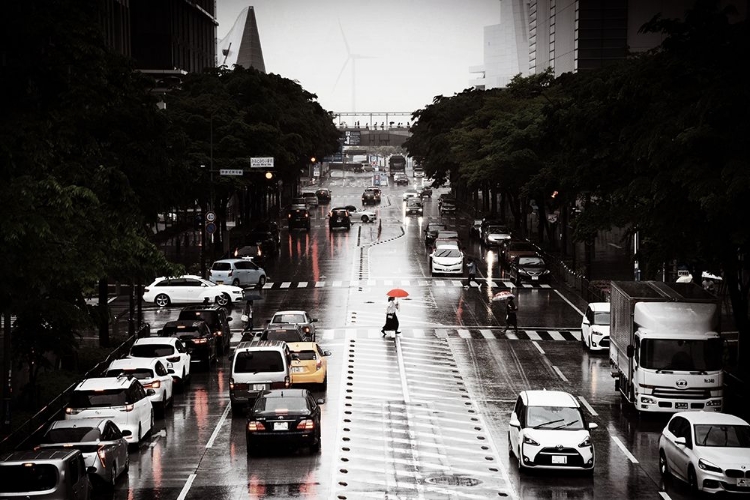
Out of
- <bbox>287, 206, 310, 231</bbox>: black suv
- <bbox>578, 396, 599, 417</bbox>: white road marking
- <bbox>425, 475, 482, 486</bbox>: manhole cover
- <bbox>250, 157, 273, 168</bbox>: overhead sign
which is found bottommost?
<bbox>578, 396, 599, 417</bbox>: white road marking

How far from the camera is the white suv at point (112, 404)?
27016 millimetres

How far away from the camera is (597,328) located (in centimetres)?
4206

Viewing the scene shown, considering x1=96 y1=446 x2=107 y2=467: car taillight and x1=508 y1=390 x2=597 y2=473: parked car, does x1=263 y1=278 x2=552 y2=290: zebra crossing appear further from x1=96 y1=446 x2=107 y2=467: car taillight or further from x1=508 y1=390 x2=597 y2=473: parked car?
x1=96 y1=446 x2=107 y2=467: car taillight

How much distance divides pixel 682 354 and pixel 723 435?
21.7 feet

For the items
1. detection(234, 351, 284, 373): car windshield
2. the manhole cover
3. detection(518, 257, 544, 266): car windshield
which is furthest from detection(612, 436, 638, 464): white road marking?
detection(518, 257, 544, 266): car windshield

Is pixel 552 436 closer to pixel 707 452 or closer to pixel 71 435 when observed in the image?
pixel 707 452

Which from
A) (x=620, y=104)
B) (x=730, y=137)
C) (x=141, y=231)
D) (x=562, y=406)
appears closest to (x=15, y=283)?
(x=141, y=231)

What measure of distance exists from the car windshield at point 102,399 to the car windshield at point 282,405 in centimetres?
322

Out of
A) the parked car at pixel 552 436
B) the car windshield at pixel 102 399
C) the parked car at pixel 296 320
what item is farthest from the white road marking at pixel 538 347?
the car windshield at pixel 102 399

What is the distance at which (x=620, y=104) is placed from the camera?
43500 mm

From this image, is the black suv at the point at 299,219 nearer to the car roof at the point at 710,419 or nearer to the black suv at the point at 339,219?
the black suv at the point at 339,219

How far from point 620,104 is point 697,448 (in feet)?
73.4

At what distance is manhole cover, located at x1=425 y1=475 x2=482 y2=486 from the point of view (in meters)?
24.1

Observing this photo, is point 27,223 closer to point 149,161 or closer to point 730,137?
point 149,161
